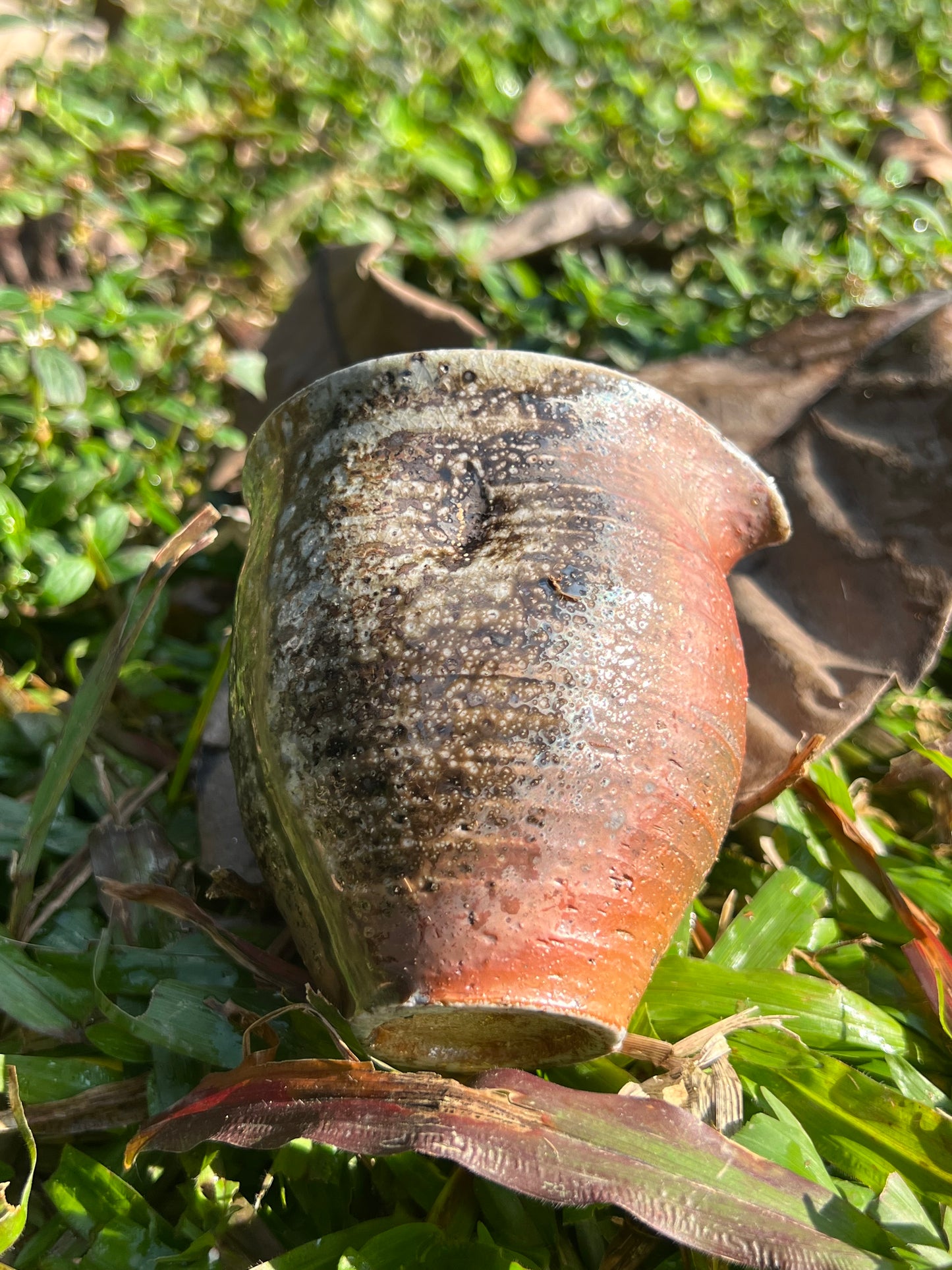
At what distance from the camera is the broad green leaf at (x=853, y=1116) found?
1372mm

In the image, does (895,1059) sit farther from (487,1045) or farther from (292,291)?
(292,291)

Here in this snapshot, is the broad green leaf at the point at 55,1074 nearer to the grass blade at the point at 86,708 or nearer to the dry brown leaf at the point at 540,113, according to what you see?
the grass blade at the point at 86,708

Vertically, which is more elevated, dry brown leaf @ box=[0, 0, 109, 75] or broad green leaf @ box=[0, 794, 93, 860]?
dry brown leaf @ box=[0, 0, 109, 75]

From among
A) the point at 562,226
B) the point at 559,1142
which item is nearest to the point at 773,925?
the point at 559,1142

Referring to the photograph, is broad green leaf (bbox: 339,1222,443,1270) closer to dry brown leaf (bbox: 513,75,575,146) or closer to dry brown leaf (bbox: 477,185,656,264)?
dry brown leaf (bbox: 477,185,656,264)

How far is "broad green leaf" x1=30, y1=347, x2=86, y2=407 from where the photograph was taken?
1984 mm

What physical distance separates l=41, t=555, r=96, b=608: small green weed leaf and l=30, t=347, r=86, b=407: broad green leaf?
0.30 m

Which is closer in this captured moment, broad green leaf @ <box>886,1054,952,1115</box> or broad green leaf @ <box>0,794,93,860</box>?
broad green leaf @ <box>886,1054,952,1115</box>

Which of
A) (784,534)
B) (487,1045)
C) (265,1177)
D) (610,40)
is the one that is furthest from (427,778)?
(610,40)

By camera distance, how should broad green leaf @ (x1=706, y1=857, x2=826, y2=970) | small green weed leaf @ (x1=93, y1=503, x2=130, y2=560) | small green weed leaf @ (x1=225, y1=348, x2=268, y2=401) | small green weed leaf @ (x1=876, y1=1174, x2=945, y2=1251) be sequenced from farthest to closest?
small green weed leaf @ (x1=225, y1=348, x2=268, y2=401)
small green weed leaf @ (x1=93, y1=503, x2=130, y2=560)
broad green leaf @ (x1=706, y1=857, x2=826, y2=970)
small green weed leaf @ (x1=876, y1=1174, x2=945, y2=1251)

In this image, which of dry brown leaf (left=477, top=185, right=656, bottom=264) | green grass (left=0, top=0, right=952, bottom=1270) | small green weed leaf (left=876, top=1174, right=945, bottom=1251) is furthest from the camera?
dry brown leaf (left=477, top=185, right=656, bottom=264)

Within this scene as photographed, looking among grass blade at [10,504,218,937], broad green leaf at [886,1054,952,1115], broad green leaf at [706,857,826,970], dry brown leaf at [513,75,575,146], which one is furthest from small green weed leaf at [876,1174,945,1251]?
dry brown leaf at [513,75,575,146]

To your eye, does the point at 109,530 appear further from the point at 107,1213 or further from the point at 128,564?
the point at 107,1213

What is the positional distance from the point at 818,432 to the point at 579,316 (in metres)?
0.78
